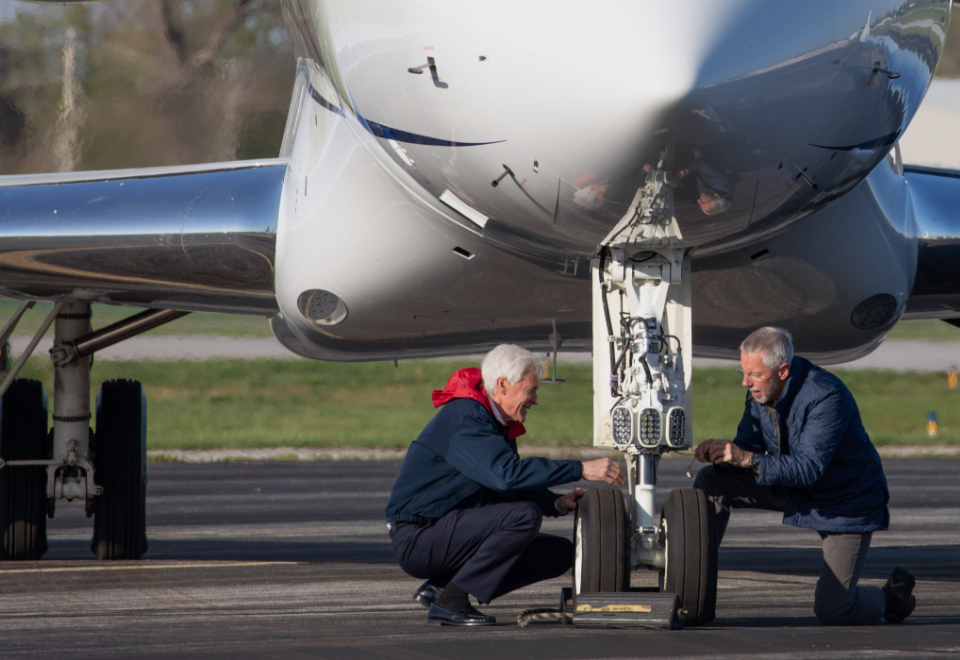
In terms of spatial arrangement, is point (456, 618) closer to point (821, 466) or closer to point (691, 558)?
point (691, 558)

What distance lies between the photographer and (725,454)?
211 inches

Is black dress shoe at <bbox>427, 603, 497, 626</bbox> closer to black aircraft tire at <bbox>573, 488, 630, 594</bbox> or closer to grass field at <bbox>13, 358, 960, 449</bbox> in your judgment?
black aircraft tire at <bbox>573, 488, 630, 594</bbox>

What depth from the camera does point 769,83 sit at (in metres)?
4.27

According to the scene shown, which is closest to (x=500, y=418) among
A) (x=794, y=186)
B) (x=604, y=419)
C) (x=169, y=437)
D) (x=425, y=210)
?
(x=604, y=419)

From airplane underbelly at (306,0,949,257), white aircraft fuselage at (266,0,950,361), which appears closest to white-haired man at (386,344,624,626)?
white aircraft fuselage at (266,0,950,361)

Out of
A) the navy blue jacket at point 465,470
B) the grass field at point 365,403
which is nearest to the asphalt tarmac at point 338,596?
the navy blue jacket at point 465,470

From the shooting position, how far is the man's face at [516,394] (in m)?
5.60

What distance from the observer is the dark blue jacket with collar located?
5.35 meters

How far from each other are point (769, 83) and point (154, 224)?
4.39m

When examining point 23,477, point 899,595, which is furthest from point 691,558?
point 23,477

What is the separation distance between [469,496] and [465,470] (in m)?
0.30

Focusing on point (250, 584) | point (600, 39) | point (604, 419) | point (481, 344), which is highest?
point (600, 39)

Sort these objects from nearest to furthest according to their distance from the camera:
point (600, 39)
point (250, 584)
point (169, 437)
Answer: point (600, 39), point (250, 584), point (169, 437)

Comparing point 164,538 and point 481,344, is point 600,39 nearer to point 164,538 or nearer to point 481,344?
point 481,344
